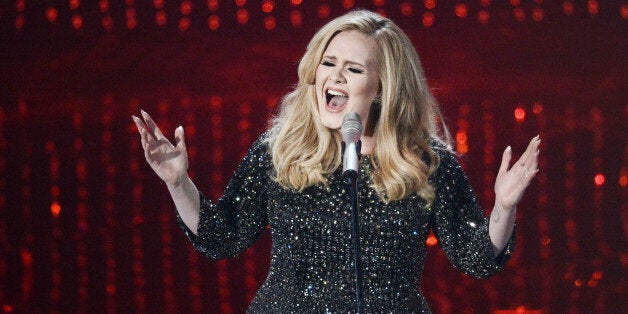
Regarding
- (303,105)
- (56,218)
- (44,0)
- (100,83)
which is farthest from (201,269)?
(303,105)

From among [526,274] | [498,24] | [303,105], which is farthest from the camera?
[526,274]

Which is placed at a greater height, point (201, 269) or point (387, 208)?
point (387, 208)

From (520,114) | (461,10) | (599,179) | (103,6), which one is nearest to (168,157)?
(103,6)

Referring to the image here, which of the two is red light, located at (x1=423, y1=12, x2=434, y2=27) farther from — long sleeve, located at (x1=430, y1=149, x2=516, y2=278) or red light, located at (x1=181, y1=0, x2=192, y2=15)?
long sleeve, located at (x1=430, y1=149, x2=516, y2=278)

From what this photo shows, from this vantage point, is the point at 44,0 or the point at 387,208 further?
the point at 44,0

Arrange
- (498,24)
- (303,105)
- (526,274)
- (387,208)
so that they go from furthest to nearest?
(526,274) → (498,24) → (303,105) → (387,208)

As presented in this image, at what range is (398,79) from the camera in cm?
195

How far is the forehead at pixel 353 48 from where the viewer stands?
1.91 metres

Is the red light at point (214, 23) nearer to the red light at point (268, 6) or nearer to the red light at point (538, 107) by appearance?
the red light at point (268, 6)

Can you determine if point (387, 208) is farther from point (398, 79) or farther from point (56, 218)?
point (56, 218)

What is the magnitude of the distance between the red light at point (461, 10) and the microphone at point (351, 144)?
1666 millimetres

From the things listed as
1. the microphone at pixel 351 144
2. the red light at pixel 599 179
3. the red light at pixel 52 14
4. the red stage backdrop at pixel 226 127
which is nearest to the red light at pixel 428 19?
the red stage backdrop at pixel 226 127

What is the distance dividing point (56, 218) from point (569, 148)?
2.01m

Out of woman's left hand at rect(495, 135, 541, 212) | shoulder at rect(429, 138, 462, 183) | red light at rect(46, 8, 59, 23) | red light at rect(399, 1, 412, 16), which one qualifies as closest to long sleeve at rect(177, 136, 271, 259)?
shoulder at rect(429, 138, 462, 183)
